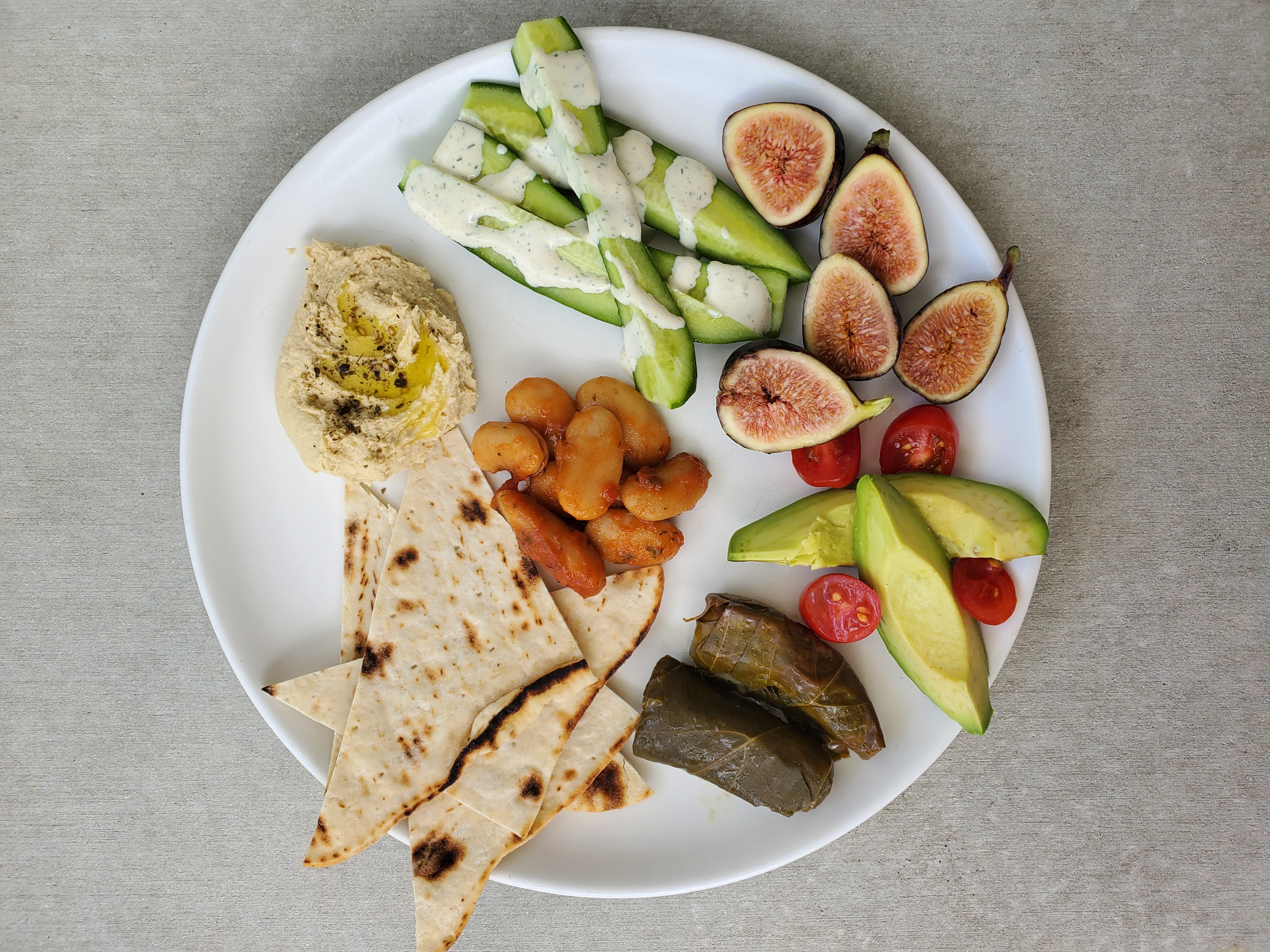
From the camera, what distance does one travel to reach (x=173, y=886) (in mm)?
2943

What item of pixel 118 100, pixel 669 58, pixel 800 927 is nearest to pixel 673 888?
pixel 800 927

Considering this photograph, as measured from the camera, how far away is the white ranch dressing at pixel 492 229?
8.07 ft

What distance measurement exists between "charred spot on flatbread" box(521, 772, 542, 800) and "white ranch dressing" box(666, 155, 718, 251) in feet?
6.52

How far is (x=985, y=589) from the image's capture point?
2428 mm

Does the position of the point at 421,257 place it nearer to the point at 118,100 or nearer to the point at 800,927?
the point at 118,100

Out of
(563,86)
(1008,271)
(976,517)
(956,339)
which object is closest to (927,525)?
(976,517)

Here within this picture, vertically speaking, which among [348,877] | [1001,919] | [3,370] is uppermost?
[1001,919]

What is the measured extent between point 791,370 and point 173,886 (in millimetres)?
3243

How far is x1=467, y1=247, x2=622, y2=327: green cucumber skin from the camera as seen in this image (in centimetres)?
254

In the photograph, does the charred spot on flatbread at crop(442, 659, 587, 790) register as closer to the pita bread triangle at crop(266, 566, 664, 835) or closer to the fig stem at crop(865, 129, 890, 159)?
the pita bread triangle at crop(266, 566, 664, 835)

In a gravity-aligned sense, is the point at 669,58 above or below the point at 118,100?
above

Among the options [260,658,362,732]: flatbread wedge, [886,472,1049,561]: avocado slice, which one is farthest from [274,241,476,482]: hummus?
[886,472,1049,561]: avocado slice

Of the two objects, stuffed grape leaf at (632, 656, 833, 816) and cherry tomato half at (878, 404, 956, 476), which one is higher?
cherry tomato half at (878, 404, 956, 476)

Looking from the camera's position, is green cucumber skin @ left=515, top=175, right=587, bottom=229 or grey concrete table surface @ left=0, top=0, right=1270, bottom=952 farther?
grey concrete table surface @ left=0, top=0, right=1270, bottom=952
